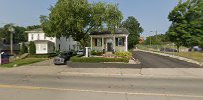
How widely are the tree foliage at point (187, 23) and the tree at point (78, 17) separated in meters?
21.0

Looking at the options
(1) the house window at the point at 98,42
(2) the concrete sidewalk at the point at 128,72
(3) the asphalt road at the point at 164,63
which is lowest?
(2) the concrete sidewalk at the point at 128,72

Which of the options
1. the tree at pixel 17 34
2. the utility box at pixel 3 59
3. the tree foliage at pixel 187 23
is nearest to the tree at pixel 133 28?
the tree foliage at pixel 187 23

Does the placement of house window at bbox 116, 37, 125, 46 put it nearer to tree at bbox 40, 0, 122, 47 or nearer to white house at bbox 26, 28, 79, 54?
tree at bbox 40, 0, 122, 47

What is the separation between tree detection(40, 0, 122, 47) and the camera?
32.6 m

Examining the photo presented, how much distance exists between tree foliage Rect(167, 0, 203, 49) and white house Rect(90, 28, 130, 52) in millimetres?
16586

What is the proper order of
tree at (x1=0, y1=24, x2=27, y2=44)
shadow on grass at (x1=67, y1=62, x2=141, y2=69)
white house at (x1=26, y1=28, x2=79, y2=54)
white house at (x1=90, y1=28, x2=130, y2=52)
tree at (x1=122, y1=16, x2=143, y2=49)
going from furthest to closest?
tree at (x1=0, y1=24, x2=27, y2=44) < tree at (x1=122, y1=16, x2=143, y2=49) < white house at (x1=26, y1=28, x2=79, y2=54) < white house at (x1=90, y1=28, x2=130, y2=52) < shadow on grass at (x1=67, y1=62, x2=141, y2=69)

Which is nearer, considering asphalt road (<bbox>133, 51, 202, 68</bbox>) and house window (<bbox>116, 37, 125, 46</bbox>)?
asphalt road (<bbox>133, 51, 202, 68</bbox>)

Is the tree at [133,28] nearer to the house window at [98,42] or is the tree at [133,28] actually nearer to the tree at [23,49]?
the tree at [23,49]

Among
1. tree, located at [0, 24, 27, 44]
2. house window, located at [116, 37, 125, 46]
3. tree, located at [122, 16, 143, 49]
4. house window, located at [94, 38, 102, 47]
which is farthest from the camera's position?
tree, located at [0, 24, 27, 44]

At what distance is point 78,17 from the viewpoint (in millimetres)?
33188

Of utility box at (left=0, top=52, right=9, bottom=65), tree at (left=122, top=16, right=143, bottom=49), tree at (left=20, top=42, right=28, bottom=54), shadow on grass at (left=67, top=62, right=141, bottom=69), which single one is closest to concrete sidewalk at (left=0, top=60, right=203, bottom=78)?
shadow on grass at (left=67, top=62, right=141, bottom=69)

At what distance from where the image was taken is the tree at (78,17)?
107 ft

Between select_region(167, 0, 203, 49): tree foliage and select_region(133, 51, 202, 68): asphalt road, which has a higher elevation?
select_region(167, 0, 203, 49): tree foliage

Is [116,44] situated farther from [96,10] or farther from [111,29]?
[96,10]
